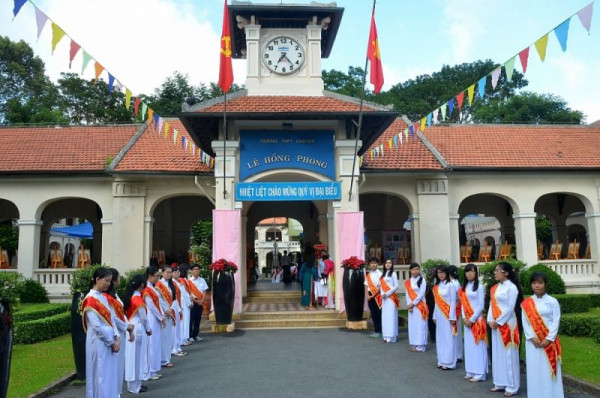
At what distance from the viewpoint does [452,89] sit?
142 ft

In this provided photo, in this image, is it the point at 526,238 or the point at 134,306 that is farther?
the point at 526,238

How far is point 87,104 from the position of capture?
36219mm

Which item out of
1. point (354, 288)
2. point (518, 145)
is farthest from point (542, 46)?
point (518, 145)

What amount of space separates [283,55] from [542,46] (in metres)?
8.90

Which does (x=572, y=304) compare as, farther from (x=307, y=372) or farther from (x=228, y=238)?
(x=228, y=238)

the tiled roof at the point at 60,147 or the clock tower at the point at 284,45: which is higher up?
the clock tower at the point at 284,45

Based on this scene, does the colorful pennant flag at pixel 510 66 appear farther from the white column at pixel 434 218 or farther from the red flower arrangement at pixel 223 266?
the white column at pixel 434 218

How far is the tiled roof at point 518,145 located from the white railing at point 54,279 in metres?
13.5

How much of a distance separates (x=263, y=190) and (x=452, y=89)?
1379 inches

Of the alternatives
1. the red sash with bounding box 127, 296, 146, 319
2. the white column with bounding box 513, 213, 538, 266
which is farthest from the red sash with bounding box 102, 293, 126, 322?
the white column with bounding box 513, 213, 538, 266

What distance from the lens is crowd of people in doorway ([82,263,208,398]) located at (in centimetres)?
557

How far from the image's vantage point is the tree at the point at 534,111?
3422cm

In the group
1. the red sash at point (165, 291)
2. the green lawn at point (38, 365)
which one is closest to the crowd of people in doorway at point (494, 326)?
the red sash at point (165, 291)

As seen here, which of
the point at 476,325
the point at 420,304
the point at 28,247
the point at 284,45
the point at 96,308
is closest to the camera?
the point at 96,308
